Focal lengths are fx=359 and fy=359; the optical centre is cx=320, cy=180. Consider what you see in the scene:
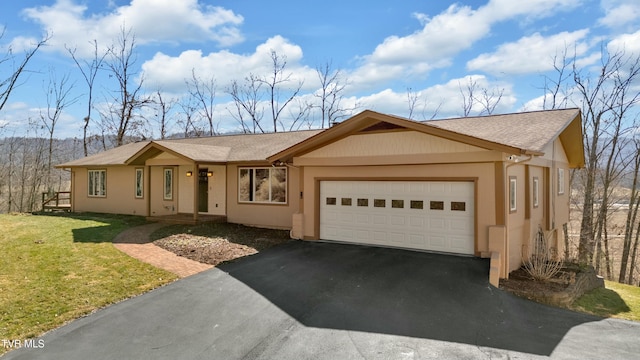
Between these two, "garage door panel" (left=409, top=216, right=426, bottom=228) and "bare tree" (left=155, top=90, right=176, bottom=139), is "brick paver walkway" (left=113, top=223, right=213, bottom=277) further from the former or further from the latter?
"bare tree" (left=155, top=90, right=176, bottom=139)

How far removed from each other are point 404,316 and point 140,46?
106ft

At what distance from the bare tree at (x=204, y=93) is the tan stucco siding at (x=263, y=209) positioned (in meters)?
21.2

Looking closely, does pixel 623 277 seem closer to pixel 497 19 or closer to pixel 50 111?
pixel 497 19

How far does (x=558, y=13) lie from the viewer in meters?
17.2

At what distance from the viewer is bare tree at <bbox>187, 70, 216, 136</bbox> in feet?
111

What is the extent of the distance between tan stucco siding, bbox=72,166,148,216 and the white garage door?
1124cm

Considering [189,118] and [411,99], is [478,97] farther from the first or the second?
[189,118]

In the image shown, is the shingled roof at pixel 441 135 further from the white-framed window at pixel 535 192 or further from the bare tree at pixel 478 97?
the bare tree at pixel 478 97

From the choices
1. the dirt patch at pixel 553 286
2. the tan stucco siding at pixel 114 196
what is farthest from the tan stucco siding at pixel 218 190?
the dirt patch at pixel 553 286

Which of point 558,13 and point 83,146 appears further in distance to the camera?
point 83,146

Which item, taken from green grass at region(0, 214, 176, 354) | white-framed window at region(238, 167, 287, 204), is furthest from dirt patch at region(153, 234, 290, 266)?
white-framed window at region(238, 167, 287, 204)

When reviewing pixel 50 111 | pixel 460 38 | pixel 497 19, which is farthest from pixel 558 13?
pixel 50 111

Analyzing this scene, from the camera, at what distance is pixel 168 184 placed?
56.1 ft

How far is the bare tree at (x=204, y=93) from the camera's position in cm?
3381
